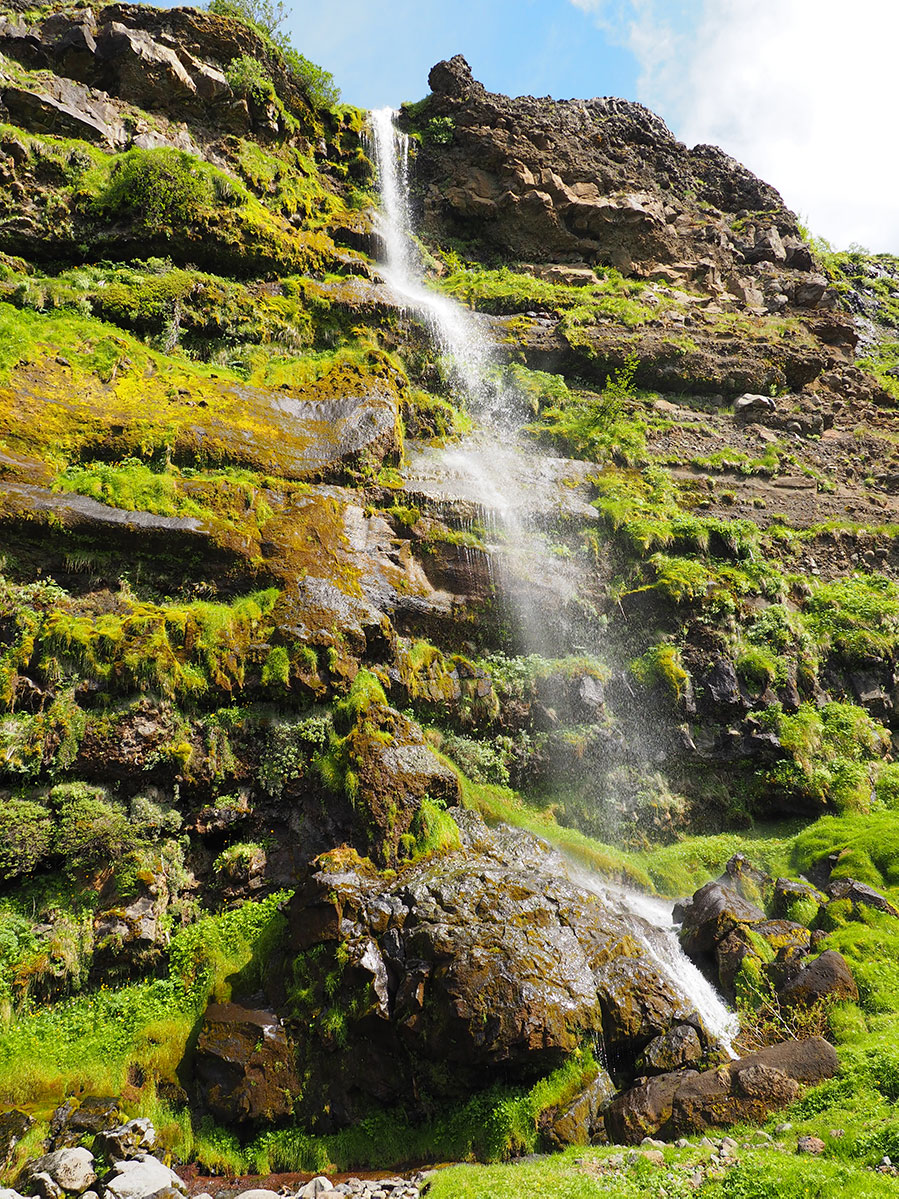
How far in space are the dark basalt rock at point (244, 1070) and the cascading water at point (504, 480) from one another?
5308mm

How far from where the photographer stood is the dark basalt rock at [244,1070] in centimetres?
764

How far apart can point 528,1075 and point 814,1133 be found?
3188 millimetres

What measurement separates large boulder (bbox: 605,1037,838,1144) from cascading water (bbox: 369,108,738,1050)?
4.19 ft

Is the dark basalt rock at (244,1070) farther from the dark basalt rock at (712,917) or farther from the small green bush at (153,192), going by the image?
the small green bush at (153,192)

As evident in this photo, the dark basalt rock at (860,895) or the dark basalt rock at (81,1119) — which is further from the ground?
the dark basalt rock at (860,895)

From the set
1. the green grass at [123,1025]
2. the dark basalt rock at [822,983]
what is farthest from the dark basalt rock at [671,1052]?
the green grass at [123,1025]

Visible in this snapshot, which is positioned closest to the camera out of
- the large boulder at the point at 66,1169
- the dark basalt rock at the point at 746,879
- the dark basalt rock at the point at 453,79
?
the large boulder at the point at 66,1169

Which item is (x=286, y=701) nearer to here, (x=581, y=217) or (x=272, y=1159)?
(x=272, y=1159)

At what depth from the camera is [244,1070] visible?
7.74m

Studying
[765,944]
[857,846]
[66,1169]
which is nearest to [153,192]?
[66,1169]

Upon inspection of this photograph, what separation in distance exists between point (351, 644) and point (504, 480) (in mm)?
8059

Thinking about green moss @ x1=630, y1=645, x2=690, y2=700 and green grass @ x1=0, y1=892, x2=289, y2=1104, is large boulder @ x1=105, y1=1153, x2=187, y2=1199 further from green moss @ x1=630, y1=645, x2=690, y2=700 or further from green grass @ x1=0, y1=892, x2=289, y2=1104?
green moss @ x1=630, y1=645, x2=690, y2=700

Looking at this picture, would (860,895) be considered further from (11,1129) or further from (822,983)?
(11,1129)

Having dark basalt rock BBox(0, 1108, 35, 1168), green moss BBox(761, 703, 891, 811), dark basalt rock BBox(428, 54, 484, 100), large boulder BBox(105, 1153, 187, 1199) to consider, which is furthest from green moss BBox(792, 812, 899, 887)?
dark basalt rock BBox(428, 54, 484, 100)
